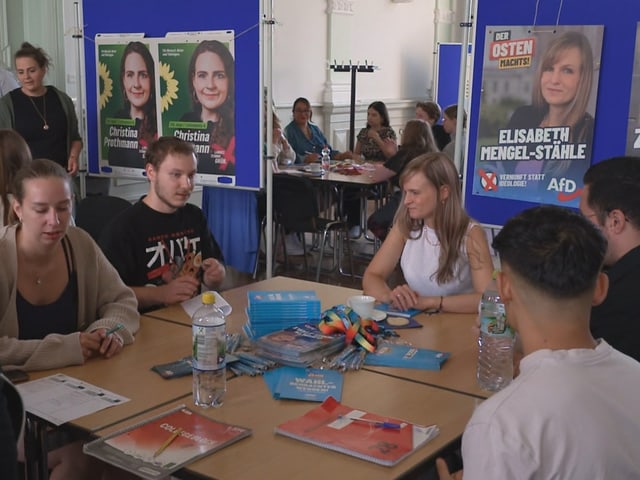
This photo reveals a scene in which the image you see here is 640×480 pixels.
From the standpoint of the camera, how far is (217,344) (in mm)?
1882

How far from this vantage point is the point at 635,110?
3.70 metres

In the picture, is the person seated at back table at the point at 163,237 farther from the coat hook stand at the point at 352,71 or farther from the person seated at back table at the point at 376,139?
the coat hook stand at the point at 352,71

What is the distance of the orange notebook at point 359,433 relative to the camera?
163 centimetres

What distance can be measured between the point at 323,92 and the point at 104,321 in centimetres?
719

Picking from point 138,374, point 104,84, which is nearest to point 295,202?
point 104,84

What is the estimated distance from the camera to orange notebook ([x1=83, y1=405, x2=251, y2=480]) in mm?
1567

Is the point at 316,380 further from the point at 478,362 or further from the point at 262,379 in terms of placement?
the point at 478,362

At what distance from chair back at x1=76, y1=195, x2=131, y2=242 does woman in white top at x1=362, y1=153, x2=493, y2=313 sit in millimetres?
1293

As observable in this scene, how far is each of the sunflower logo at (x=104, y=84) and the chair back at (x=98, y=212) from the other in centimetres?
233

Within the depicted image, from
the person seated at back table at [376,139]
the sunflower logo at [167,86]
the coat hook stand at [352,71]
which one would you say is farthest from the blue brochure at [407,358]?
the coat hook stand at [352,71]

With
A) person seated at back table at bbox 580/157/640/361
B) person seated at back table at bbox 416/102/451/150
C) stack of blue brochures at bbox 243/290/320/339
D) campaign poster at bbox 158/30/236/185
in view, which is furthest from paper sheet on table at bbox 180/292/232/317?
person seated at back table at bbox 416/102/451/150

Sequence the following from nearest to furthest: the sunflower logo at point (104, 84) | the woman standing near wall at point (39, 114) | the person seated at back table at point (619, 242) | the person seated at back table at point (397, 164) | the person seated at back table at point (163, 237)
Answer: the person seated at back table at point (619, 242) → the person seated at back table at point (163, 237) → the woman standing near wall at point (39, 114) → the sunflower logo at point (104, 84) → the person seated at back table at point (397, 164)

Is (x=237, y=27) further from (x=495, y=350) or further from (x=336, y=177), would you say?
(x=495, y=350)

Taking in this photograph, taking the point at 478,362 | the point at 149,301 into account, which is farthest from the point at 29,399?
the point at 478,362
